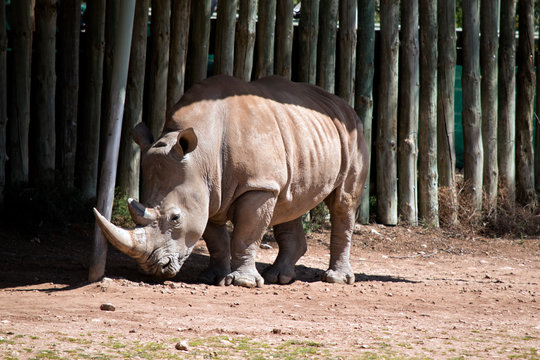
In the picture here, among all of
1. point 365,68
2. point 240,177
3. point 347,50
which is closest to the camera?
point 240,177

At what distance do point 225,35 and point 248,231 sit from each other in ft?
10.2

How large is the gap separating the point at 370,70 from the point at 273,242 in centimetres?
238

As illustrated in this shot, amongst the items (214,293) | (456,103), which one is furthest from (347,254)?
(456,103)

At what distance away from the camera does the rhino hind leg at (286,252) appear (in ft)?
22.4

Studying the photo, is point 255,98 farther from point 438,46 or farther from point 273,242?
point 438,46

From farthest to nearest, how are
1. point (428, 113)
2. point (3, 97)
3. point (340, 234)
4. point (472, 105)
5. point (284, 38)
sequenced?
point (472, 105)
point (428, 113)
point (284, 38)
point (3, 97)
point (340, 234)

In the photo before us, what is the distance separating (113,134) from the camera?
6.00 m

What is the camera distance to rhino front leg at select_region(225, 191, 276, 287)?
615 cm

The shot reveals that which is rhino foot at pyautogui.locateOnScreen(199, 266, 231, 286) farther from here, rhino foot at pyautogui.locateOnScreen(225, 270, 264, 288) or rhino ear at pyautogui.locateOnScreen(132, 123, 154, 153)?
rhino ear at pyautogui.locateOnScreen(132, 123, 154, 153)

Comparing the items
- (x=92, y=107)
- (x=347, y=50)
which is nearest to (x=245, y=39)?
(x=347, y=50)

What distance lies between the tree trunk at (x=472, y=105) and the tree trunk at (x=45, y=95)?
5006 millimetres

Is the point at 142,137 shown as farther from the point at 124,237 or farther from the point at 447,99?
the point at 447,99

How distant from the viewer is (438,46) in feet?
32.4

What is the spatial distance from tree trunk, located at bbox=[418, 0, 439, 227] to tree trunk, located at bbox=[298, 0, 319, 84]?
1468 mm
